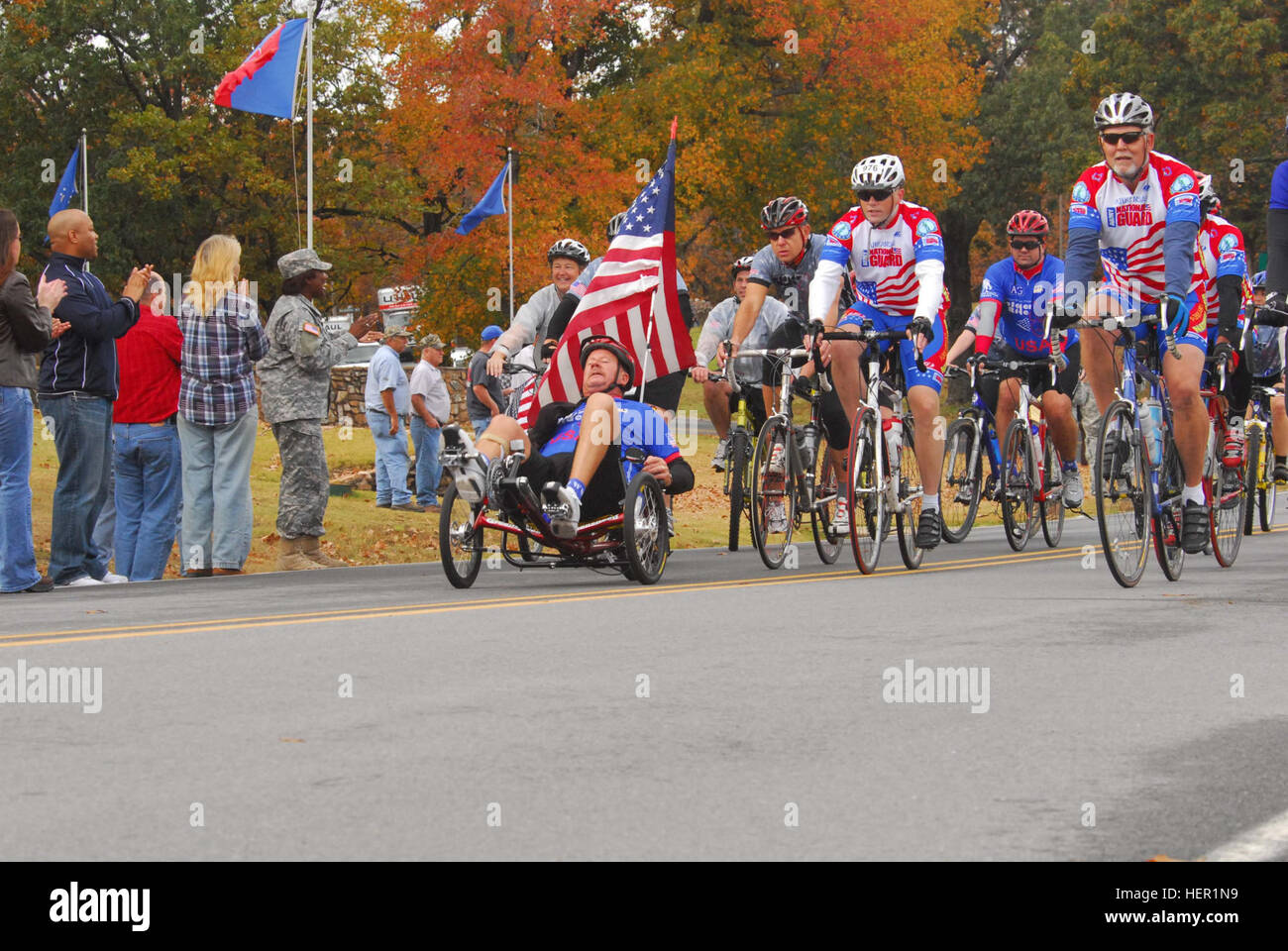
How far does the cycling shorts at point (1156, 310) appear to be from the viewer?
10758mm

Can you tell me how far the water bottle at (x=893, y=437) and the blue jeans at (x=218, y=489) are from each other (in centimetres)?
426

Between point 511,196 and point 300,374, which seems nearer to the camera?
point 300,374

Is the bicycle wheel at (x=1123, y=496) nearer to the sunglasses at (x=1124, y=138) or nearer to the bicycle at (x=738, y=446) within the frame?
the sunglasses at (x=1124, y=138)

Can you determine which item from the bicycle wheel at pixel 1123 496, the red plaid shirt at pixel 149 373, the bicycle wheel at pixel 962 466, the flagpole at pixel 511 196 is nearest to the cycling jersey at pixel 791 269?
the bicycle wheel at pixel 962 466

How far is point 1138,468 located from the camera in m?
10.3

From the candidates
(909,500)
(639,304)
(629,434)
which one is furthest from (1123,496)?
(639,304)

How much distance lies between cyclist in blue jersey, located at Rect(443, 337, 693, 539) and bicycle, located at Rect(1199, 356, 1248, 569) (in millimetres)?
3133

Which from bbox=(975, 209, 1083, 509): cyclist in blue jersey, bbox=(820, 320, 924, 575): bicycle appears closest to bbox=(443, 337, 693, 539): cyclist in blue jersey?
bbox=(820, 320, 924, 575): bicycle

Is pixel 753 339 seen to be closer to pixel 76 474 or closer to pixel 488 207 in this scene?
pixel 76 474

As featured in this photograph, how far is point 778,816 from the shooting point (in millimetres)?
4945

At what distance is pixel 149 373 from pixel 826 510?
456 centimetres

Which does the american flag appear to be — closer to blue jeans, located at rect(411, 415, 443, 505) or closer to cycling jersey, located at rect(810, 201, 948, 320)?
cycling jersey, located at rect(810, 201, 948, 320)
